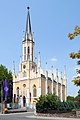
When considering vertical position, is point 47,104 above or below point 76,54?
below

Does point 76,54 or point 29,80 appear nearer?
point 76,54

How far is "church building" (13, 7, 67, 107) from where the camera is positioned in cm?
10431

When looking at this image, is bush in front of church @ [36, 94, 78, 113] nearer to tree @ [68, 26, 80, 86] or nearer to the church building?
tree @ [68, 26, 80, 86]

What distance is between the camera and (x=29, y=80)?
4205 inches

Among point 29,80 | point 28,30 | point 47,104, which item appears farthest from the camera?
point 28,30

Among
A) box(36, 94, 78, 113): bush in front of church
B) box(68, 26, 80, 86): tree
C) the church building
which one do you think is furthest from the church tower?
box(68, 26, 80, 86): tree

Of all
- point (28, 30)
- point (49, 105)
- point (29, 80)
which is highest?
point (28, 30)

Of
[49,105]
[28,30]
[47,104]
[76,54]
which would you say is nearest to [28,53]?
[28,30]

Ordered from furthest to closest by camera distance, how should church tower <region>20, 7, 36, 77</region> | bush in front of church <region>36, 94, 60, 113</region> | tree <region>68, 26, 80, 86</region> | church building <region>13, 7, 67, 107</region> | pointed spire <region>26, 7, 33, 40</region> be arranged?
1. pointed spire <region>26, 7, 33, 40</region>
2. church tower <region>20, 7, 36, 77</region>
3. church building <region>13, 7, 67, 107</region>
4. bush in front of church <region>36, 94, 60, 113</region>
5. tree <region>68, 26, 80, 86</region>

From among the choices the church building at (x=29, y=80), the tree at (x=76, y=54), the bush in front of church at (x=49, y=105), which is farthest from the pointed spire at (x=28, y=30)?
the tree at (x=76, y=54)

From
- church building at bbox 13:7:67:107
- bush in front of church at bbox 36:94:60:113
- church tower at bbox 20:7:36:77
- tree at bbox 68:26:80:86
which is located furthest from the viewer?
church tower at bbox 20:7:36:77

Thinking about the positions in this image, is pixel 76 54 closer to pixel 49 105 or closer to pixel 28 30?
pixel 49 105

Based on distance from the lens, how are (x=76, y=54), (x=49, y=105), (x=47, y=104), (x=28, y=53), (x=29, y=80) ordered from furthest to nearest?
(x=28, y=53)
(x=29, y=80)
(x=47, y=104)
(x=49, y=105)
(x=76, y=54)

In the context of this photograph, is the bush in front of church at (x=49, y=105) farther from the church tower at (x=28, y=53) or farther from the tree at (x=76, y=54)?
the church tower at (x=28, y=53)
